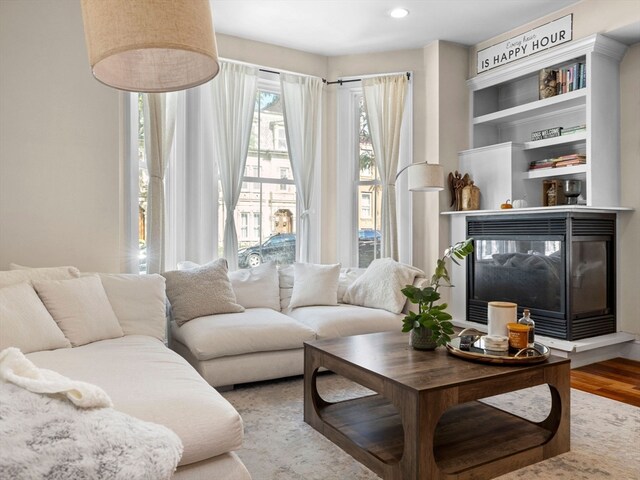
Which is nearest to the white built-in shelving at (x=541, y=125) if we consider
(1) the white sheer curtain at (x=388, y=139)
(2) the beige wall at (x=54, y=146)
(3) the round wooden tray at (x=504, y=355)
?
(1) the white sheer curtain at (x=388, y=139)

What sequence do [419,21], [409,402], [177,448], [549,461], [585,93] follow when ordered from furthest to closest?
[419,21], [585,93], [549,461], [409,402], [177,448]

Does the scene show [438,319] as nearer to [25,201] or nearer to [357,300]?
[357,300]

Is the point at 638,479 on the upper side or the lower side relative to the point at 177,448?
lower

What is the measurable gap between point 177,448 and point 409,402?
942mm

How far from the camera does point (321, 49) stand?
4941mm

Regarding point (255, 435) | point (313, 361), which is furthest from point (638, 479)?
point (255, 435)

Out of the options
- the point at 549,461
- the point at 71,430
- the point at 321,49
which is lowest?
the point at 549,461

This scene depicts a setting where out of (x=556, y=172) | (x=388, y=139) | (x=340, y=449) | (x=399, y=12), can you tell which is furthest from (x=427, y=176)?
(x=340, y=449)

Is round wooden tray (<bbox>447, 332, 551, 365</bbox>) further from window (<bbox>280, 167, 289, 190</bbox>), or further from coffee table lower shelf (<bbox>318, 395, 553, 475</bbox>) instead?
window (<bbox>280, 167, 289, 190</bbox>)

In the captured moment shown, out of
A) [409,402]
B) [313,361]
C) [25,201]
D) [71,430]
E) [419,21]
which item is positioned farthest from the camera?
[419,21]

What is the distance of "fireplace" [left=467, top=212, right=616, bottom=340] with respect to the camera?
12.8 feet

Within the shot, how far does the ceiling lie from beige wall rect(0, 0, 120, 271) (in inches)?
50.0

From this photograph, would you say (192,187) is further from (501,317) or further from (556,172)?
(556,172)

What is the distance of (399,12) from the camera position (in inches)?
164
